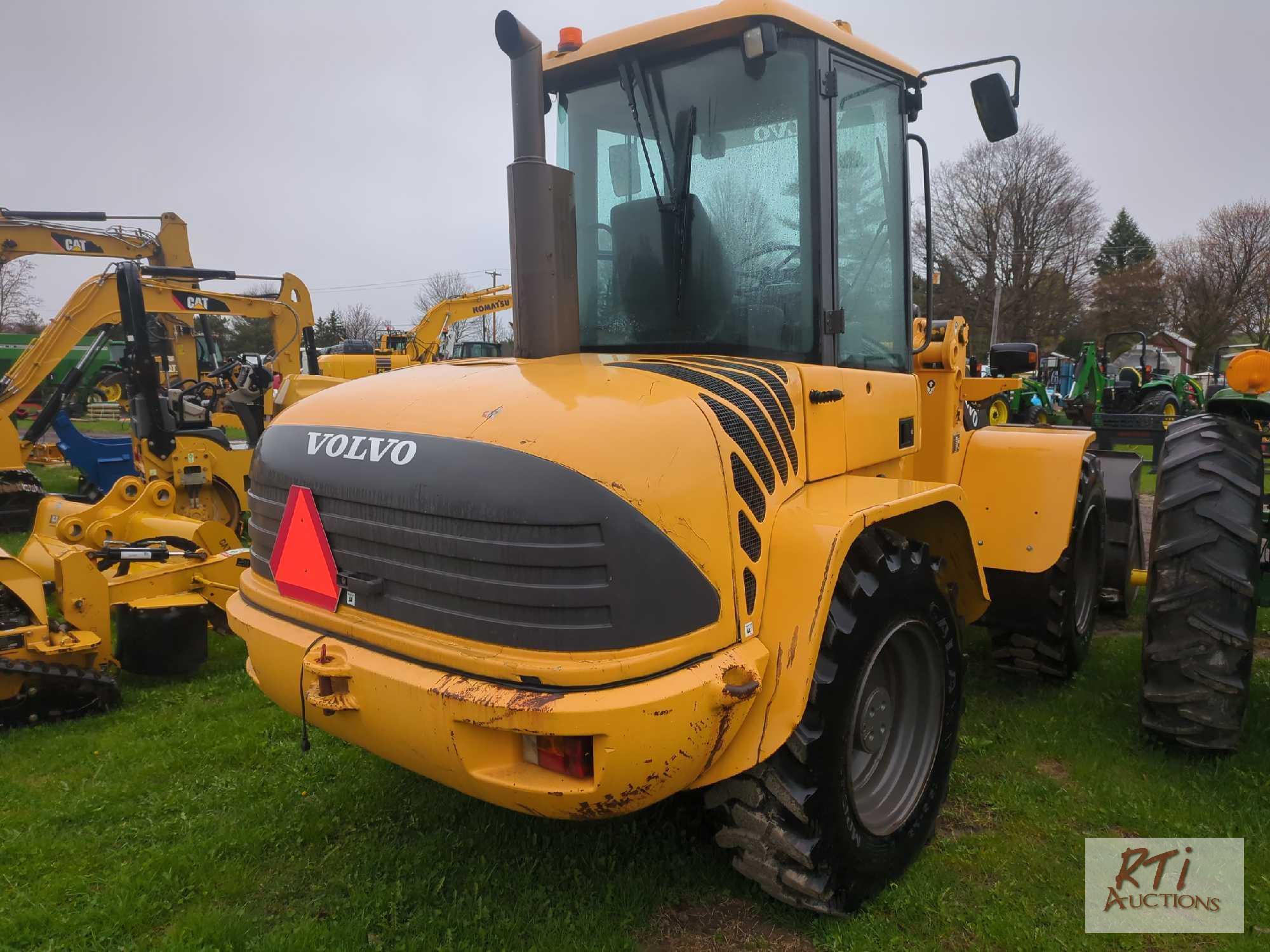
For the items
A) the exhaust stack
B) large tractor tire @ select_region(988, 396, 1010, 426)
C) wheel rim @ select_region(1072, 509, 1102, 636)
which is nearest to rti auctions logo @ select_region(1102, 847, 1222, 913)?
wheel rim @ select_region(1072, 509, 1102, 636)

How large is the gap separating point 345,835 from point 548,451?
2018 mm

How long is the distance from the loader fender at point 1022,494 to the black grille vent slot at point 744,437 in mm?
1806

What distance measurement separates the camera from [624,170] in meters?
3.24

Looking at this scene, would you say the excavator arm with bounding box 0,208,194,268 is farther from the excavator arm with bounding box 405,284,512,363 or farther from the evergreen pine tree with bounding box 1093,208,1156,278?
the evergreen pine tree with bounding box 1093,208,1156,278

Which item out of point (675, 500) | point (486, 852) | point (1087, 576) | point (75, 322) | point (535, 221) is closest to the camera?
point (675, 500)

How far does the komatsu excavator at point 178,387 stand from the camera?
752cm

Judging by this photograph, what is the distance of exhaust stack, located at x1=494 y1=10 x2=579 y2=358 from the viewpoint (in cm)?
269

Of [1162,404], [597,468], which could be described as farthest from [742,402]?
[1162,404]

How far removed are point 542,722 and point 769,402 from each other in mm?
1148

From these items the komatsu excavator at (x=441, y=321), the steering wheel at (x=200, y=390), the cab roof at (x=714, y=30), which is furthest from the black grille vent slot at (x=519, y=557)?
the komatsu excavator at (x=441, y=321)

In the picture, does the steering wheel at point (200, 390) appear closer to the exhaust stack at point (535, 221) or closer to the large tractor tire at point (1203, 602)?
the exhaust stack at point (535, 221)

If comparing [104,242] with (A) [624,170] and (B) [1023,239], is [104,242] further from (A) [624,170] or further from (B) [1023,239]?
(B) [1023,239]

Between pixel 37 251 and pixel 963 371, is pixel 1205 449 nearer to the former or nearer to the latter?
pixel 963 371

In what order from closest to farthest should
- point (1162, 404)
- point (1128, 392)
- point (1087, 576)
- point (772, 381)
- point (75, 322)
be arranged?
1. point (772, 381)
2. point (1087, 576)
3. point (75, 322)
4. point (1162, 404)
5. point (1128, 392)
